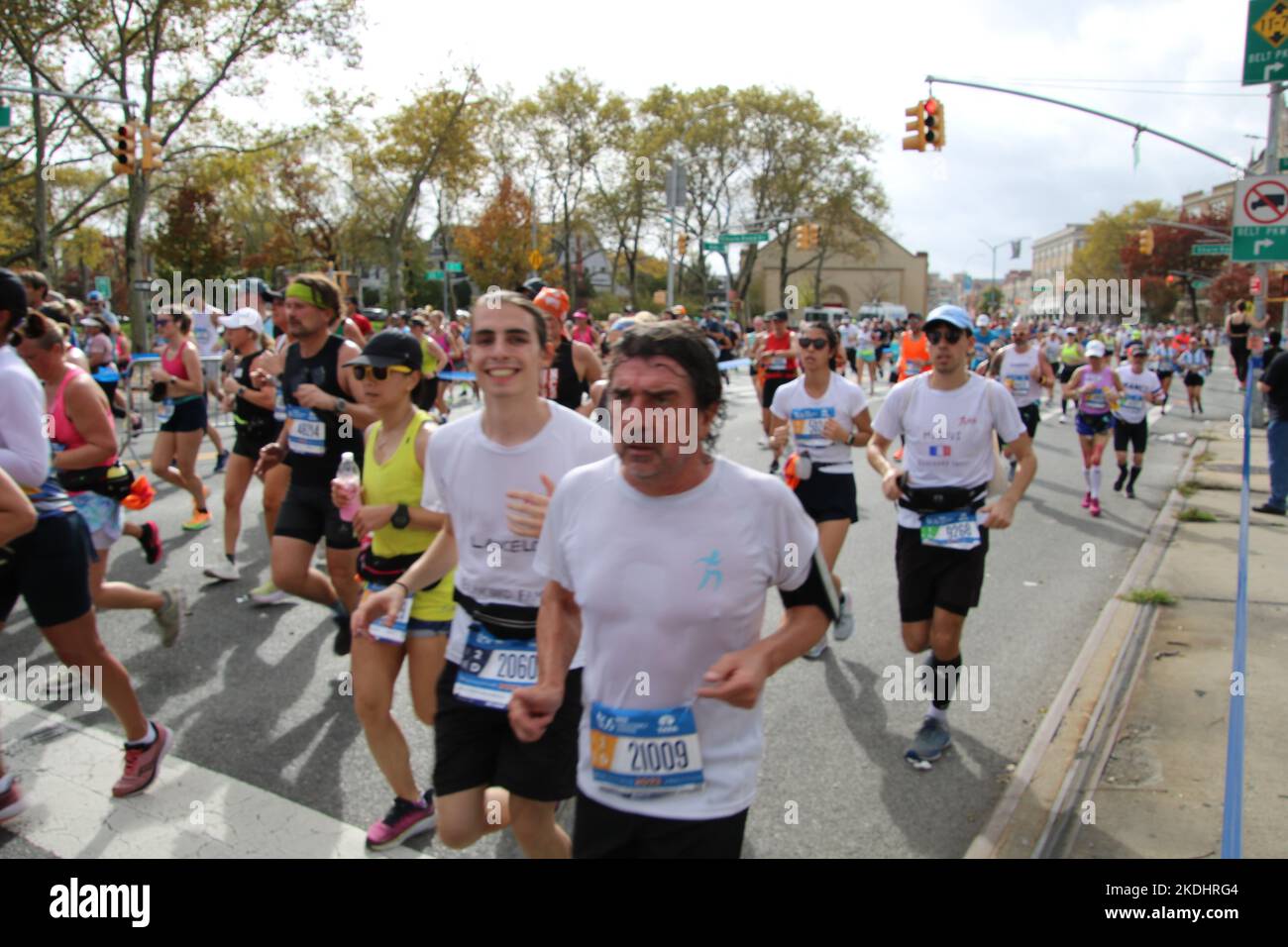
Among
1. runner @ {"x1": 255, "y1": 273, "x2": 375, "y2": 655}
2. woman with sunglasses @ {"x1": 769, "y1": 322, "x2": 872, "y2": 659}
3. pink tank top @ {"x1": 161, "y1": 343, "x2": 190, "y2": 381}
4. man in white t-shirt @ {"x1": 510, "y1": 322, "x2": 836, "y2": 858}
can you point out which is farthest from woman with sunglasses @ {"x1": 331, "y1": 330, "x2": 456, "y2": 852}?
pink tank top @ {"x1": 161, "y1": 343, "x2": 190, "y2": 381}

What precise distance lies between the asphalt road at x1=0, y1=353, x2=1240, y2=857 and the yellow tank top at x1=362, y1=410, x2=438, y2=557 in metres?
1.09

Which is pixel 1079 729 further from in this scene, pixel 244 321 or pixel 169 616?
pixel 244 321

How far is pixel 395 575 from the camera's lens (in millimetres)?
3459

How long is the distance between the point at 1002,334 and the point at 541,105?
111 ft

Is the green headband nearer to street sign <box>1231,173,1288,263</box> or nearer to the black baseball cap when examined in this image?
the black baseball cap

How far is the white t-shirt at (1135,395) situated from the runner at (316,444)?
929 centimetres

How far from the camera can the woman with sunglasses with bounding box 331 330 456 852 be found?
333 cm

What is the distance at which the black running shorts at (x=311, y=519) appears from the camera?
473cm

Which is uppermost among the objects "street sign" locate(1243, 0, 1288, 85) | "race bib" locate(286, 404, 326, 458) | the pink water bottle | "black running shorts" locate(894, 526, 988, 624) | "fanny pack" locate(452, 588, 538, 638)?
"street sign" locate(1243, 0, 1288, 85)

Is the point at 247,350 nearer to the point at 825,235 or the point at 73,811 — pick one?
the point at 73,811

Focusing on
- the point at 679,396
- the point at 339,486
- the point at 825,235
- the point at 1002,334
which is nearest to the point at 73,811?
the point at 339,486

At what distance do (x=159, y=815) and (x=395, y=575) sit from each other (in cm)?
136
